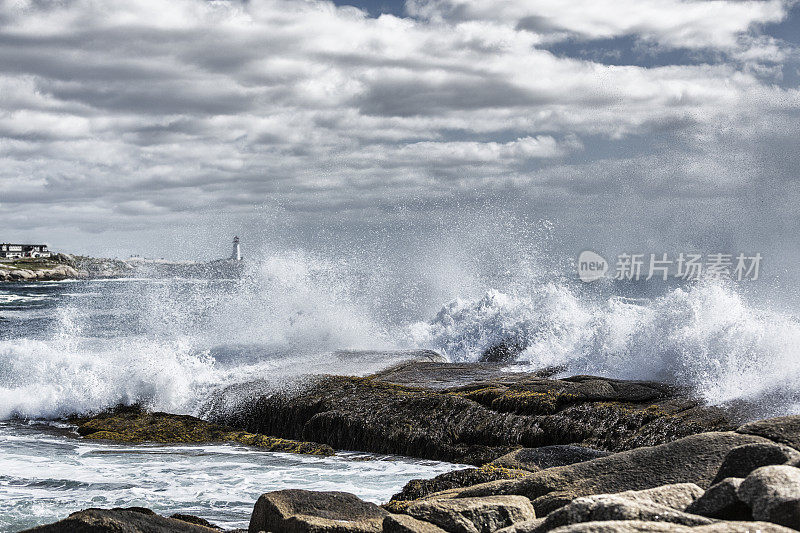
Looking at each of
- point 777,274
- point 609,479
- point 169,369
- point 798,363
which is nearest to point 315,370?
point 169,369

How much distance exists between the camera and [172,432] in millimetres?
11547

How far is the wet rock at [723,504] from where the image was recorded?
3.75 meters

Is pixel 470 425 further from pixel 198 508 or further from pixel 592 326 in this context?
pixel 592 326

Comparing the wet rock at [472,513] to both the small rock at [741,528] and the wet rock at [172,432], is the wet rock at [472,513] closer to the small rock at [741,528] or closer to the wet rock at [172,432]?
the small rock at [741,528]

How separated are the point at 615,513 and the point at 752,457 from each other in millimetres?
1482

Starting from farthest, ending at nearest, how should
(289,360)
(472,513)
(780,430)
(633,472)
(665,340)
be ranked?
1. (289,360)
2. (665,340)
3. (780,430)
4. (633,472)
5. (472,513)

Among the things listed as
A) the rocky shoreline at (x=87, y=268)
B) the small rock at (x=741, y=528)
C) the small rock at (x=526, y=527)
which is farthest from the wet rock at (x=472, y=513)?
the rocky shoreline at (x=87, y=268)

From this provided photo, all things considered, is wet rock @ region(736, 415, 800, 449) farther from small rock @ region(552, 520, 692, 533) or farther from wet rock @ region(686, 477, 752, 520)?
small rock @ region(552, 520, 692, 533)

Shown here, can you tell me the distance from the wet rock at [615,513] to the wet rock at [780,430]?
232 cm

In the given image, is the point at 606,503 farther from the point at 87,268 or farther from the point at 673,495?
the point at 87,268

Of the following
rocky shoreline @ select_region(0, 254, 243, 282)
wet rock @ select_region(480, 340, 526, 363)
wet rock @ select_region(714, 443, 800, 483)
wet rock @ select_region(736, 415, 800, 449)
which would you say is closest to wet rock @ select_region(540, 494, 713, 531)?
wet rock @ select_region(714, 443, 800, 483)

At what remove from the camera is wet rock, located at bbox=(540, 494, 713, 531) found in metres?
3.54

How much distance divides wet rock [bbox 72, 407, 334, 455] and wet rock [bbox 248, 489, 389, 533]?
190 inches

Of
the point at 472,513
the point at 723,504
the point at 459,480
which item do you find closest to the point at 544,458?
the point at 459,480
